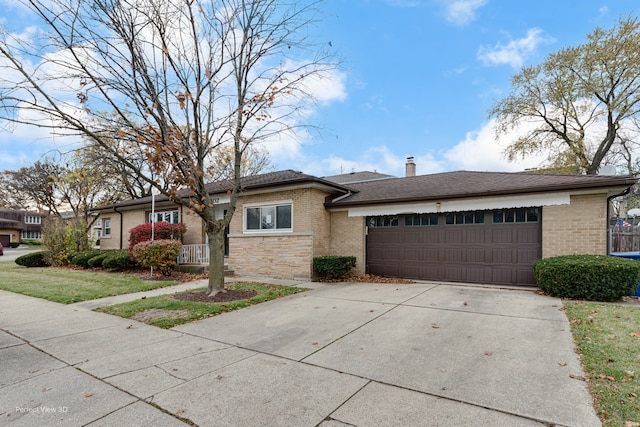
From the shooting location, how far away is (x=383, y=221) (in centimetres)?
1139

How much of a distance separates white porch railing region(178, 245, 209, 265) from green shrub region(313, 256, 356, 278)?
5.20 m

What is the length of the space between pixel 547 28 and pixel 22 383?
17.3 metres

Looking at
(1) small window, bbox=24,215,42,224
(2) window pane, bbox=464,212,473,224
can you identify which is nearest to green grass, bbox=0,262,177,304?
(2) window pane, bbox=464,212,473,224

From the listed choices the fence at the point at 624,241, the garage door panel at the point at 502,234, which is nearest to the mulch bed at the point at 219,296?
the garage door panel at the point at 502,234

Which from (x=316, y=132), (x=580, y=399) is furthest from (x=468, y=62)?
(x=580, y=399)

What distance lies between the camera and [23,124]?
595 centimetres

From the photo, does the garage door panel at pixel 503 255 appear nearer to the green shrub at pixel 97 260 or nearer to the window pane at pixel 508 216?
the window pane at pixel 508 216

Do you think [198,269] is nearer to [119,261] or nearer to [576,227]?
[119,261]

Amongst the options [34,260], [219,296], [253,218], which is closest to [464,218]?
[219,296]

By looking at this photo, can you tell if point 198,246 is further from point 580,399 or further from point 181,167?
point 580,399

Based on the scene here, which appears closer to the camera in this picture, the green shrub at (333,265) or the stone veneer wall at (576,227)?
the stone veneer wall at (576,227)

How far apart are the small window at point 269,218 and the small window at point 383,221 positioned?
9.57 ft

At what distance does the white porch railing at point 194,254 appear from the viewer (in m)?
13.4

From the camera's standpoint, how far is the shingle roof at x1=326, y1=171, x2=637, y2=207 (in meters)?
8.08
